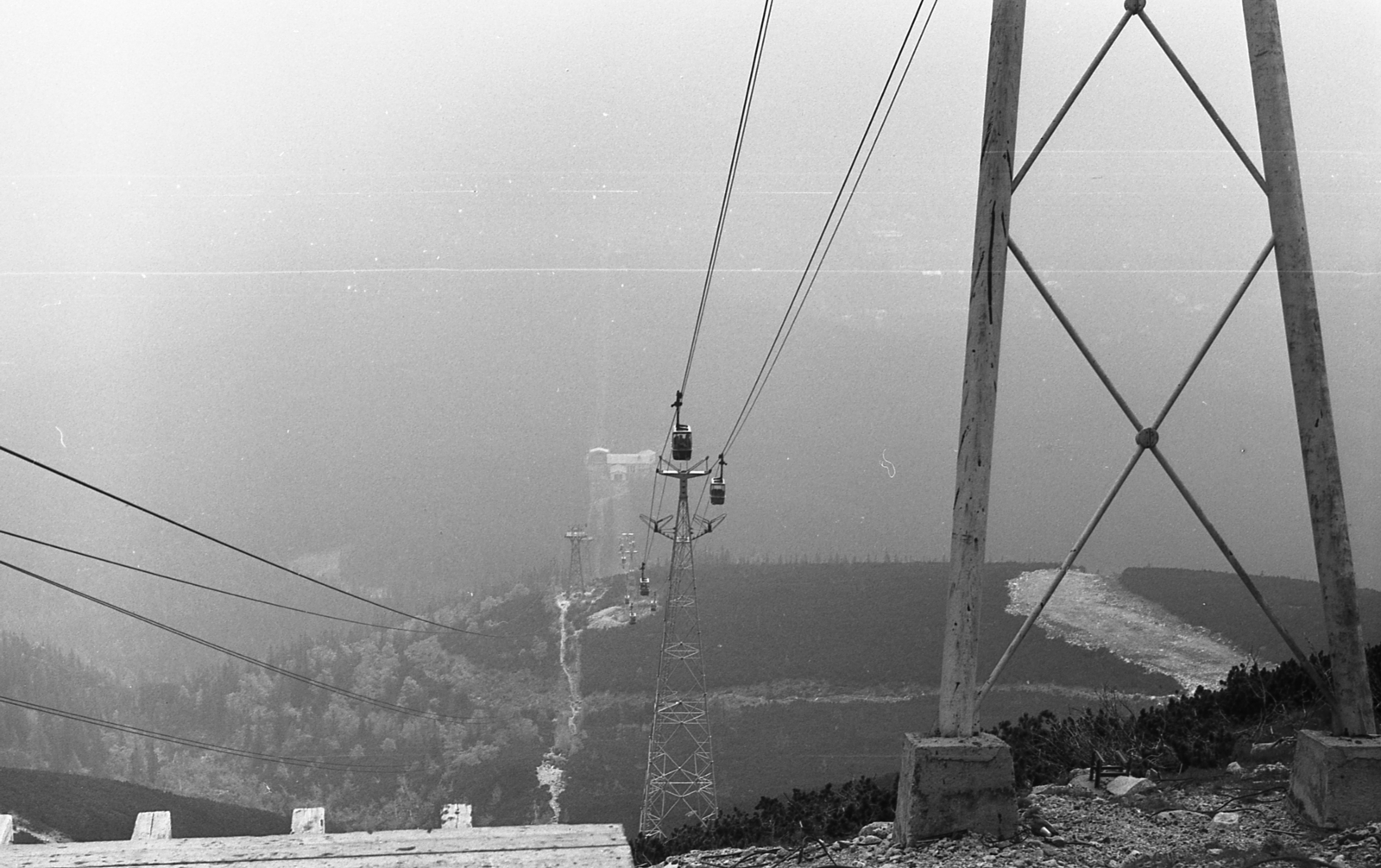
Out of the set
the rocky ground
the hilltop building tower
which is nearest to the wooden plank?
the rocky ground

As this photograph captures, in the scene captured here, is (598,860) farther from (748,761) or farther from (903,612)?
(903,612)

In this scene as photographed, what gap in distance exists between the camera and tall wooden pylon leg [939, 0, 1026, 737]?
340 centimetres

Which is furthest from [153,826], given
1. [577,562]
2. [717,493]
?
[577,562]

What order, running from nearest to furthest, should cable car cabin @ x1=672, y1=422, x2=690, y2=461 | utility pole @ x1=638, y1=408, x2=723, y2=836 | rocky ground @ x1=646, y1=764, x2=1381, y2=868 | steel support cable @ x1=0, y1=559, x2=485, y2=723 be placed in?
1. rocky ground @ x1=646, y1=764, x2=1381, y2=868
2. cable car cabin @ x1=672, y1=422, x2=690, y2=461
3. utility pole @ x1=638, y1=408, x2=723, y2=836
4. steel support cable @ x1=0, y1=559, x2=485, y2=723

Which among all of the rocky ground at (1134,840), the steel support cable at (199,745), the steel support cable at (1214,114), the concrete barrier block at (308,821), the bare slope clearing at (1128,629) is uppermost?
the steel support cable at (1214,114)

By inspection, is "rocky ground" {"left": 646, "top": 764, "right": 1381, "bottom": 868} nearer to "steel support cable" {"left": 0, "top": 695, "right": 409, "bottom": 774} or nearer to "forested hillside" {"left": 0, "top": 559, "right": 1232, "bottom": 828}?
"forested hillside" {"left": 0, "top": 559, "right": 1232, "bottom": 828}

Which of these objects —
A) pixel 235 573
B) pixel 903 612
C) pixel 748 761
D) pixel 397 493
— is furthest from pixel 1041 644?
pixel 235 573

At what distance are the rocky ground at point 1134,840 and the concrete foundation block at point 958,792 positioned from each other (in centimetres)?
4

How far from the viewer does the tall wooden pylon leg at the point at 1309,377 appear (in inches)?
136

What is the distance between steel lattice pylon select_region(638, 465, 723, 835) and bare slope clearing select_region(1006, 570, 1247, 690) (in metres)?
6.49

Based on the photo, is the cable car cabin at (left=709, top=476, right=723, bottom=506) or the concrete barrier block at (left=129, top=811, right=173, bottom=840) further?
the cable car cabin at (left=709, top=476, right=723, bottom=506)

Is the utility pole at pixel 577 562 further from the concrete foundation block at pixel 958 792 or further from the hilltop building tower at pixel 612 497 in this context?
the concrete foundation block at pixel 958 792

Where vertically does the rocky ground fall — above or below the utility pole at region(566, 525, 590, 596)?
below

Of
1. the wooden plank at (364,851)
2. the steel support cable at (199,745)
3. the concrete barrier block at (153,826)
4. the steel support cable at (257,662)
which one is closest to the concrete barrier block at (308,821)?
the wooden plank at (364,851)
